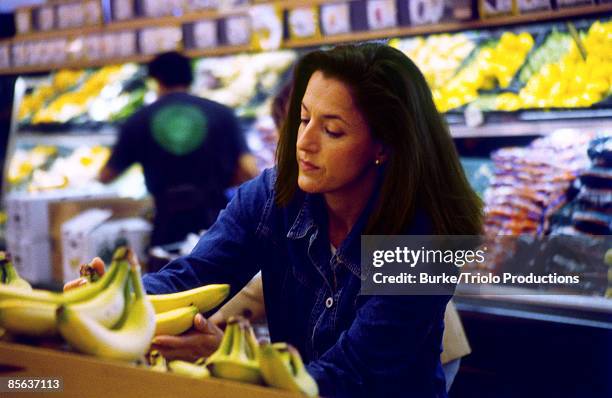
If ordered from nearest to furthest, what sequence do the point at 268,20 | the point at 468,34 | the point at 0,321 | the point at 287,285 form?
the point at 0,321, the point at 287,285, the point at 468,34, the point at 268,20

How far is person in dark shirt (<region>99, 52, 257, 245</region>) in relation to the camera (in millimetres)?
4035

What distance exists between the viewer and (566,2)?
3.45 meters

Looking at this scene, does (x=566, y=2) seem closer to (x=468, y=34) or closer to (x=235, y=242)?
(x=468, y=34)

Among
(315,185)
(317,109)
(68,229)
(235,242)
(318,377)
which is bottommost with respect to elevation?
(68,229)

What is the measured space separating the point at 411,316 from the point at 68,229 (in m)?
3.52

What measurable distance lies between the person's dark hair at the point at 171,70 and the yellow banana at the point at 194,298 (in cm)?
255

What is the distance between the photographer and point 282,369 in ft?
4.04

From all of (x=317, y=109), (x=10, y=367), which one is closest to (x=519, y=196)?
(x=317, y=109)

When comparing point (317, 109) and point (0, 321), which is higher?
point (317, 109)

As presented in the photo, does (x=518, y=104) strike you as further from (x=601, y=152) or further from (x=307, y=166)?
(x=307, y=166)

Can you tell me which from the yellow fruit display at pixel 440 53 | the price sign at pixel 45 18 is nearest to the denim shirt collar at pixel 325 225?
the yellow fruit display at pixel 440 53

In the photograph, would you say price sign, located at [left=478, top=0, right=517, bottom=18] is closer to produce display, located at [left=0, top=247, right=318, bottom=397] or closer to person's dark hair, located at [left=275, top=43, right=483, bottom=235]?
person's dark hair, located at [left=275, top=43, right=483, bottom=235]

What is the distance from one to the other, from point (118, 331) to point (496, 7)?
284cm

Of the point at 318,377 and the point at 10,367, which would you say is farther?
the point at 318,377
